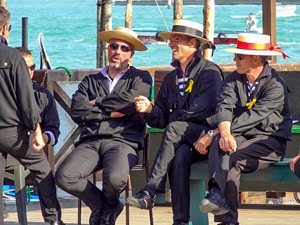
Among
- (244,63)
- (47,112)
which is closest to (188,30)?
(244,63)

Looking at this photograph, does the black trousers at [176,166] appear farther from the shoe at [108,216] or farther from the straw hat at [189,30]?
the straw hat at [189,30]

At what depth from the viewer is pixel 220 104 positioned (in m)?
7.12

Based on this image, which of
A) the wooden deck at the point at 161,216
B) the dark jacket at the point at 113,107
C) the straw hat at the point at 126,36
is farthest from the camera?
the wooden deck at the point at 161,216

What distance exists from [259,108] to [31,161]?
1.59 metres

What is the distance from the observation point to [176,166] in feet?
23.2

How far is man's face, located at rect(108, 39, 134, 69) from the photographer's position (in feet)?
24.7

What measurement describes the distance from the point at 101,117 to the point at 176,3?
47.0 feet

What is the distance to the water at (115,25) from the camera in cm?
5144

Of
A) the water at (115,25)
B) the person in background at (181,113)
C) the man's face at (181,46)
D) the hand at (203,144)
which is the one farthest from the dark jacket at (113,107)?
the water at (115,25)

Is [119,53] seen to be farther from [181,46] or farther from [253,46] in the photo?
[253,46]

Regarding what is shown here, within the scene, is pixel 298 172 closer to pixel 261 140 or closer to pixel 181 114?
pixel 261 140

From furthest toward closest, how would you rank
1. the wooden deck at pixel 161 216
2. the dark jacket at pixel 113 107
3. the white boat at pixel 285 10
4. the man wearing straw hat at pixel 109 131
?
the white boat at pixel 285 10 < the wooden deck at pixel 161 216 < the dark jacket at pixel 113 107 < the man wearing straw hat at pixel 109 131

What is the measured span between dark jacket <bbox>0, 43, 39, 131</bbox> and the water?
93.3 ft

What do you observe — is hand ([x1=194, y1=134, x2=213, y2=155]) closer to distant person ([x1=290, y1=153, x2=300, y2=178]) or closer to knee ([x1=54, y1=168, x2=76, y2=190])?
distant person ([x1=290, y1=153, x2=300, y2=178])
